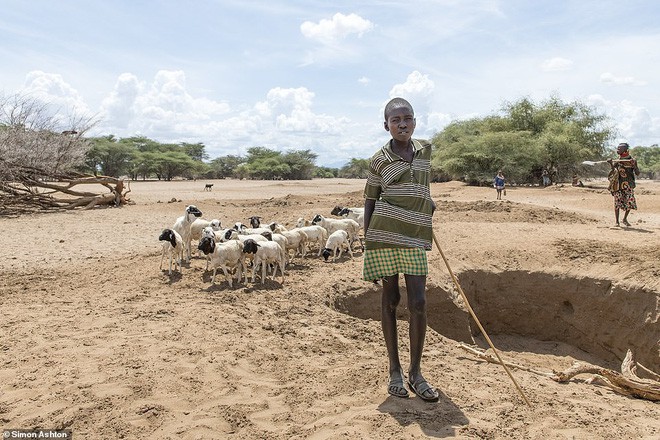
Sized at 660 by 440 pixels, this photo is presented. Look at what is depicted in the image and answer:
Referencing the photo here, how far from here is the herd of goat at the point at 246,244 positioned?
25.0 ft

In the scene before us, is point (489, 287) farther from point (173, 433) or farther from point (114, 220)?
point (114, 220)

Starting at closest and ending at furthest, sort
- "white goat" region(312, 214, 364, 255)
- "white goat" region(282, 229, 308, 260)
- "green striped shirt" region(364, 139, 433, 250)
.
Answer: "green striped shirt" region(364, 139, 433, 250) → "white goat" region(282, 229, 308, 260) → "white goat" region(312, 214, 364, 255)

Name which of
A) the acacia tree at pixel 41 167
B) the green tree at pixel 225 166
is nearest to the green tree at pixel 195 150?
the green tree at pixel 225 166

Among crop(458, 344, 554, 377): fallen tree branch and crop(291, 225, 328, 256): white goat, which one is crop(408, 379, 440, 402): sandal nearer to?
crop(458, 344, 554, 377): fallen tree branch

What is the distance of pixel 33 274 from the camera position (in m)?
8.43

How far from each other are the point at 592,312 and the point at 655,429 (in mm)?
4412

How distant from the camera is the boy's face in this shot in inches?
152

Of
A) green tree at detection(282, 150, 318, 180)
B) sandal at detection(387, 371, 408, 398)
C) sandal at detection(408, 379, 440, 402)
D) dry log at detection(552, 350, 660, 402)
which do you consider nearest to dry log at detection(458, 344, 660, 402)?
dry log at detection(552, 350, 660, 402)

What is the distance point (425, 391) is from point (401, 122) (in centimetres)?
212

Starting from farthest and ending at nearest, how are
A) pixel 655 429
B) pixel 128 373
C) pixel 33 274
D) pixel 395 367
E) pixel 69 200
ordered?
pixel 69 200
pixel 33 274
pixel 128 373
pixel 395 367
pixel 655 429

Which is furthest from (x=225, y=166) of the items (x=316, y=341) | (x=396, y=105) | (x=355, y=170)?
(x=396, y=105)

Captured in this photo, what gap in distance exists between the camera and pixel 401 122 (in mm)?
3863

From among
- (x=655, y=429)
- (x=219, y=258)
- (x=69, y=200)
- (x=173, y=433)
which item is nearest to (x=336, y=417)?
(x=173, y=433)

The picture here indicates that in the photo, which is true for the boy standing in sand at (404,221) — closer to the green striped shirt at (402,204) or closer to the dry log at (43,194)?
the green striped shirt at (402,204)
